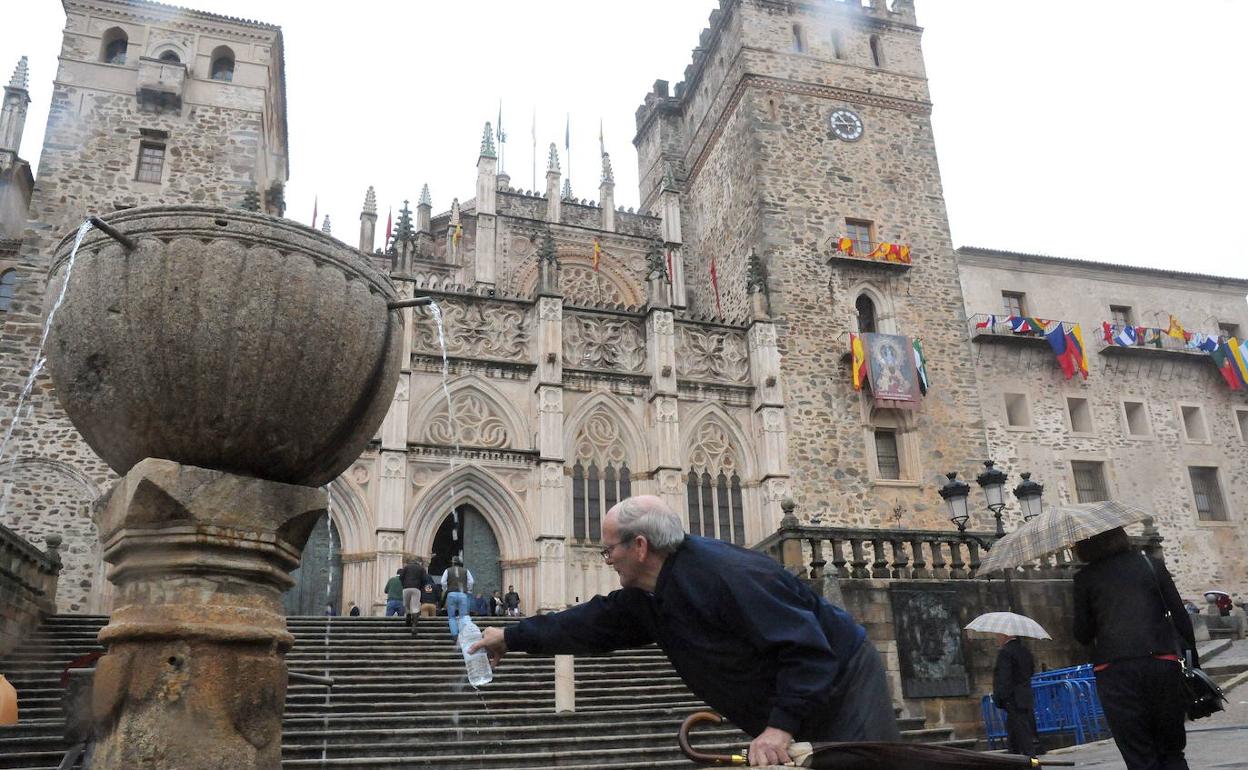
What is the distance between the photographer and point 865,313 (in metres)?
26.5

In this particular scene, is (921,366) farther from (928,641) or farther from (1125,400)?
(928,641)

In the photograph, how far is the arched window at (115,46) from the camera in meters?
23.4

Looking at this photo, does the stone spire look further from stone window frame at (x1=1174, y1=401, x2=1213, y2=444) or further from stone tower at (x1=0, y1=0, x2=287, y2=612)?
stone window frame at (x1=1174, y1=401, x2=1213, y2=444)

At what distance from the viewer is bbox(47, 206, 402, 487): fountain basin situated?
4.05 metres

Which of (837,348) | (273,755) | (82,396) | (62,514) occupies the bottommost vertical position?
(273,755)

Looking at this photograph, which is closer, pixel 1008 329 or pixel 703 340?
pixel 703 340

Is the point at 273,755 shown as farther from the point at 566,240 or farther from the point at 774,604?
the point at 566,240

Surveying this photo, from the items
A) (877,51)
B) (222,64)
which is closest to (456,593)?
(222,64)

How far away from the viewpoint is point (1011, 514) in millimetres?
25500

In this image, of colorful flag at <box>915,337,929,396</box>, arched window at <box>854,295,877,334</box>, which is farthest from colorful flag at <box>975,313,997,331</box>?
arched window at <box>854,295,877,334</box>

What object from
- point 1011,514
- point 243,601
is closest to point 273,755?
point 243,601

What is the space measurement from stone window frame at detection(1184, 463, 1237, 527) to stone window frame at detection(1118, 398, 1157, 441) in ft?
4.77

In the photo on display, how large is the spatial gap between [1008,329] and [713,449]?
397 inches

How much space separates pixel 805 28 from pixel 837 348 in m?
10.6
